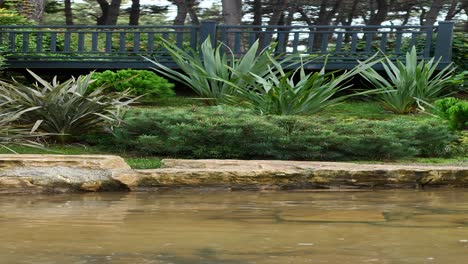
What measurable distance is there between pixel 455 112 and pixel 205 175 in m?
4.30

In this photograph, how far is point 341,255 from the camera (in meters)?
4.87

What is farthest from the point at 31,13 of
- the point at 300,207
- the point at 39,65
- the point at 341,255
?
the point at 341,255

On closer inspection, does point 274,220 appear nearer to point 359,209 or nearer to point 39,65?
point 359,209

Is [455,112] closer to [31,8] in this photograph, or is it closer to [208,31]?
[208,31]

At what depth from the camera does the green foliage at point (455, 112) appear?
11.0 meters

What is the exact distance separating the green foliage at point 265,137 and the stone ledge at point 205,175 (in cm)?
94

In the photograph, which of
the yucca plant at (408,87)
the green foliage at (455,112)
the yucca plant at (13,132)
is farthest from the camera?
the yucca plant at (408,87)

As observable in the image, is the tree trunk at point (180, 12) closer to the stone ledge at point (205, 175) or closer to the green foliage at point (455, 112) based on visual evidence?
the green foliage at point (455, 112)

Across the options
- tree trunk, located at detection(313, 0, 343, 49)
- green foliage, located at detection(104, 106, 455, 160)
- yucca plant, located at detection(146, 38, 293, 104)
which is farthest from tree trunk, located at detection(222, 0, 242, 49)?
green foliage, located at detection(104, 106, 455, 160)

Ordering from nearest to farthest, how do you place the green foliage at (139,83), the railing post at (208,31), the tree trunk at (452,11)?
the green foliage at (139,83) < the railing post at (208,31) < the tree trunk at (452,11)

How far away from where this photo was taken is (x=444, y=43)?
49.8 ft

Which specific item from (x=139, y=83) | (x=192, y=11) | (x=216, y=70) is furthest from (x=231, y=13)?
(x=192, y=11)

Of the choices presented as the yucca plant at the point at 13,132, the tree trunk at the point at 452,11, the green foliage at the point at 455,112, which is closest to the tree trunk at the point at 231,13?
the tree trunk at the point at 452,11

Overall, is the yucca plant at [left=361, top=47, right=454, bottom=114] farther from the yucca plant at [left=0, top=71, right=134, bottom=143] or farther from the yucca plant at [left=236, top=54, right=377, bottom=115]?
the yucca plant at [left=0, top=71, right=134, bottom=143]
